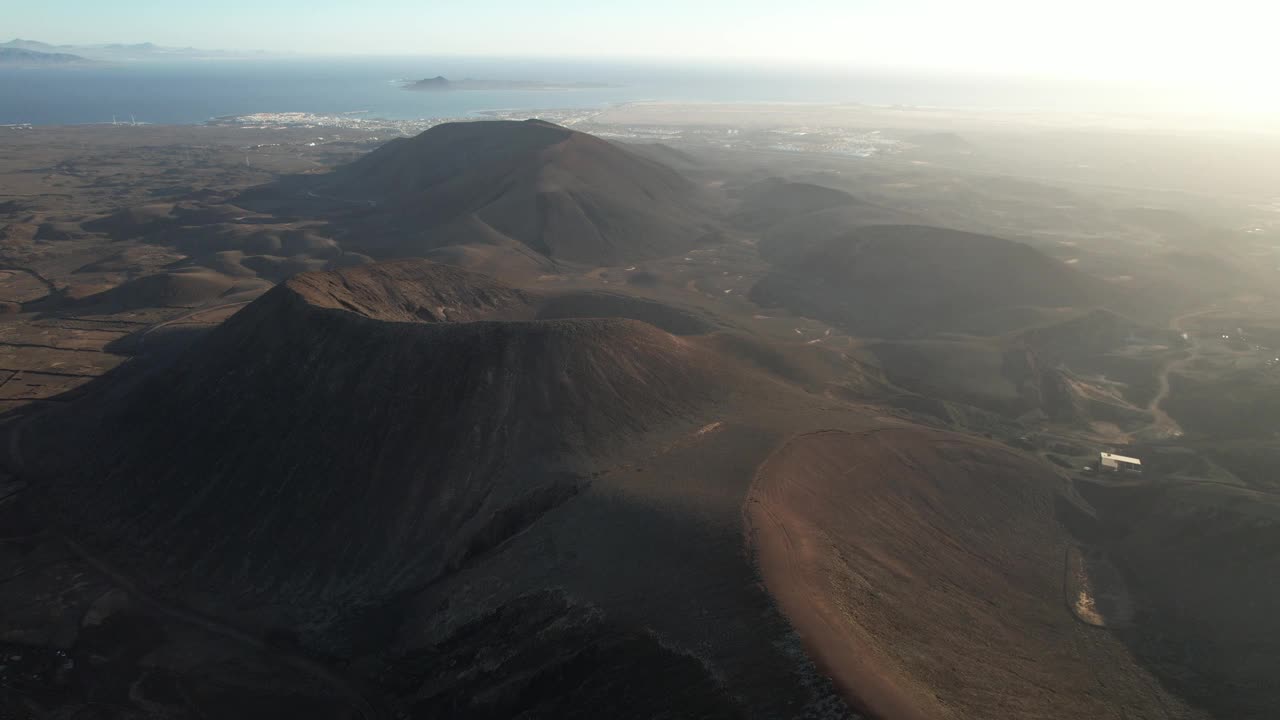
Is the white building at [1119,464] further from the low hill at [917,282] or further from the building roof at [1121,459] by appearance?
the low hill at [917,282]

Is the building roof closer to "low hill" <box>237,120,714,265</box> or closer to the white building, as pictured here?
the white building

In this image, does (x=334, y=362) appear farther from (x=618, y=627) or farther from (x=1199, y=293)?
(x=1199, y=293)

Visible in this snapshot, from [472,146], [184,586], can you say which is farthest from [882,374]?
[472,146]

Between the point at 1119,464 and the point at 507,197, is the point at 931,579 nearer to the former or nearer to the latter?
the point at 1119,464

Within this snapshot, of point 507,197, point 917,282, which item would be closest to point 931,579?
point 917,282

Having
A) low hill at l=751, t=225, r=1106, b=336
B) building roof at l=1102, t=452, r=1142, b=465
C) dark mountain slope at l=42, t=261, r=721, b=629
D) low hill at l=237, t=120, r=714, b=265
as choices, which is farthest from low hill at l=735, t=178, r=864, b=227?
dark mountain slope at l=42, t=261, r=721, b=629

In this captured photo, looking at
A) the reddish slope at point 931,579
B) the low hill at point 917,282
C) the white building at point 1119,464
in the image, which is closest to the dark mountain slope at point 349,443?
the reddish slope at point 931,579
